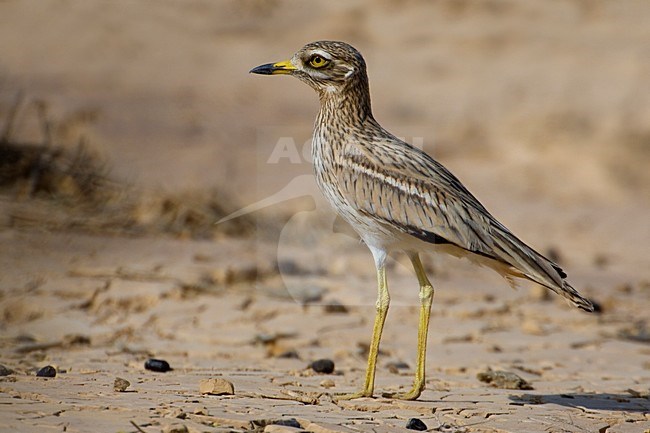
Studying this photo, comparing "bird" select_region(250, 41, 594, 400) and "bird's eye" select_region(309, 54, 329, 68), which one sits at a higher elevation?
"bird's eye" select_region(309, 54, 329, 68)

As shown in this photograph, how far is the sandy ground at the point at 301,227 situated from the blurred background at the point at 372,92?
3 cm

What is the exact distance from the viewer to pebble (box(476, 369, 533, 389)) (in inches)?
194

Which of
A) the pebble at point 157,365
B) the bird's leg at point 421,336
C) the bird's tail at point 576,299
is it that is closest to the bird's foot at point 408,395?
the bird's leg at point 421,336

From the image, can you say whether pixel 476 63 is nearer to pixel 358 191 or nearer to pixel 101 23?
pixel 101 23

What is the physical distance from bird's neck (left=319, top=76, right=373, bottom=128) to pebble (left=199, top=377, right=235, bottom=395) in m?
1.38

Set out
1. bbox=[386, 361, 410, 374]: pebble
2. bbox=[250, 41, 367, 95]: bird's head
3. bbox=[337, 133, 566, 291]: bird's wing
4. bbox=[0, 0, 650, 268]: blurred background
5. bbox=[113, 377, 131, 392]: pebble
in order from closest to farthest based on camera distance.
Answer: bbox=[113, 377, 131, 392]: pebble → bbox=[337, 133, 566, 291]: bird's wing → bbox=[250, 41, 367, 95]: bird's head → bbox=[386, 361, 410, 374]: pebble → bbox=[0, 0, 650, 268]: blurred background

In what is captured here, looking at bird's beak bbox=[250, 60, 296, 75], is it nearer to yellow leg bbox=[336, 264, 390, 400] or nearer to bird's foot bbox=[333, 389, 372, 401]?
yellow leg bbox=[336, 264, 390, 400]

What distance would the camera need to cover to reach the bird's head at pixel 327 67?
502 cm

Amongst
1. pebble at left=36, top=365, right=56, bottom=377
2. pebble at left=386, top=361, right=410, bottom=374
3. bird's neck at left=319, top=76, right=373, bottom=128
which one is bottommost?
pebble at left=36, top=365, right=56, bottom=377

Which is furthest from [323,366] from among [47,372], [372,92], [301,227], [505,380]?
[372,92]

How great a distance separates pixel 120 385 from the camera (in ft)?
13.9

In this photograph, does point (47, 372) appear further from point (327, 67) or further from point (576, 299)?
point (576, 299)

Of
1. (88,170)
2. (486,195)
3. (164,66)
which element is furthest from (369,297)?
(164,66)

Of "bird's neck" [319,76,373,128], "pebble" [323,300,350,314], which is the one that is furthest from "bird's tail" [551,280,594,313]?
"pebble" [323,300,350,314]
